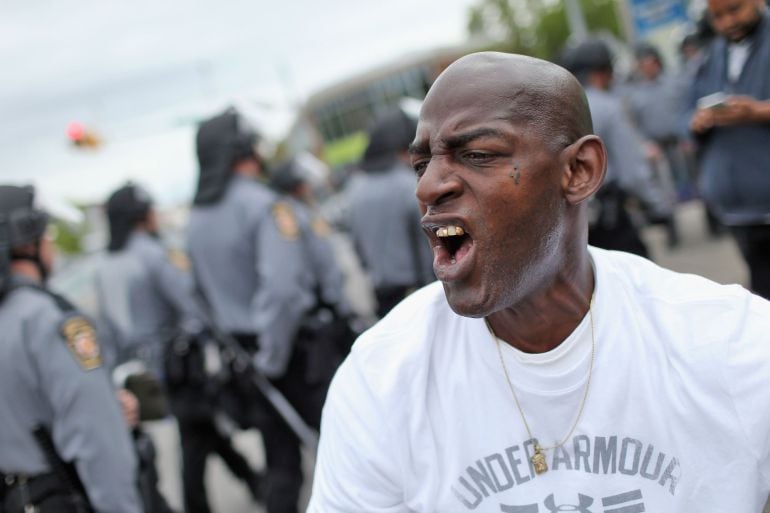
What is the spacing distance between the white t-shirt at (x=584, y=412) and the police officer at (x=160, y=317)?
317 centimetres

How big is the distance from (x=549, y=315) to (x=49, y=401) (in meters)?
1.80

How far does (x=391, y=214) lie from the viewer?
5.13 m

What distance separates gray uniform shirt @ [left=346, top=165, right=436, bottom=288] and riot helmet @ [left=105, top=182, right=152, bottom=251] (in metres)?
1.43

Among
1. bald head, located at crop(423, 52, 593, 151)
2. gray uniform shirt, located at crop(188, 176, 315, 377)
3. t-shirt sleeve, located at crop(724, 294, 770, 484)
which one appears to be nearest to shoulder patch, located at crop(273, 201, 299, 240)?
gray uniform shirt, located at crop(188, 176, 315, 377)

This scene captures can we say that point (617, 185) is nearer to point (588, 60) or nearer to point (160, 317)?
point (588, 60)

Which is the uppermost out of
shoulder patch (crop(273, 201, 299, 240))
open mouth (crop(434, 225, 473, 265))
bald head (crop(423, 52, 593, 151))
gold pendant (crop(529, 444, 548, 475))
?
bald head (crop(423, 52, 593, 151))

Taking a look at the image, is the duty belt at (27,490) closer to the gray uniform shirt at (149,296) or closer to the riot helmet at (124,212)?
the gray uniform shirt at (149,296)

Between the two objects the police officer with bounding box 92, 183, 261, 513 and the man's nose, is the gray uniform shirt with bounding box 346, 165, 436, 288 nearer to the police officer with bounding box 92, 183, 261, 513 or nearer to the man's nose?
the police officer with bounding box 92, 183, 261, 513

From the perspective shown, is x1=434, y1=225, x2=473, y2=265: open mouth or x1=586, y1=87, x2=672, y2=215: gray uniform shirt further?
x1=586, y1=87, x2=672, y2=215: gray uniform shirt

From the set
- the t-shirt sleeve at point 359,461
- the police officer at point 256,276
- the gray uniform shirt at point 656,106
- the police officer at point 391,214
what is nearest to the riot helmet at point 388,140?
the police officer at point 391,214

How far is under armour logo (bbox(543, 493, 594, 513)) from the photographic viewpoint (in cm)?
147

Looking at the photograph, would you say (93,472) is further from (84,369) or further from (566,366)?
(566,366)

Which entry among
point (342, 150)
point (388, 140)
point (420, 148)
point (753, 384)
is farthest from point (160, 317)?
point (342, 150)

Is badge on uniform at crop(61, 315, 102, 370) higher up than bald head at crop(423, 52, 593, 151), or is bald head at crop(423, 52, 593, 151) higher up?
bald head at crop(423, 52, 593, 151)
